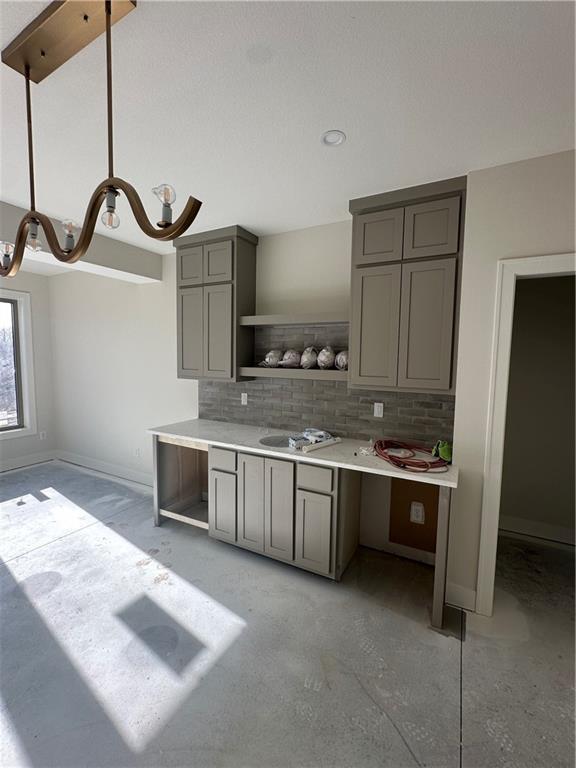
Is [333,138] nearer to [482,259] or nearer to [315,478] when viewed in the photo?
[482,259]

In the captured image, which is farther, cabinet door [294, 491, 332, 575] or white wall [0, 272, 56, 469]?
white wall [0, 272, 56, 469]

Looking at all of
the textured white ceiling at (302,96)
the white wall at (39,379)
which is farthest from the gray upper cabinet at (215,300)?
the white wall at (39,379)

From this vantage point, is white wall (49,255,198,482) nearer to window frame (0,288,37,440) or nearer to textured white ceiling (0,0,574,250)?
window frame (0,288,37,440)

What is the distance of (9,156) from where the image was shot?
1999 mm

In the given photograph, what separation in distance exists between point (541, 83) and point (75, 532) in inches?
166

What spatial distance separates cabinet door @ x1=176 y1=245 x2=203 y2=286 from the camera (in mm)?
3145

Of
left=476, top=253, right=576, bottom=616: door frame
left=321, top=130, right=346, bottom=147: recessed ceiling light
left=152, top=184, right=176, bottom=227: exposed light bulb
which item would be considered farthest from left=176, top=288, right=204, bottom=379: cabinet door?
left=476, top=253, right=576, bottom=616: door frame

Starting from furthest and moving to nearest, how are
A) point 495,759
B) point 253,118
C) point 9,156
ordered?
point 9,156 → point 253,118 → point 495,759

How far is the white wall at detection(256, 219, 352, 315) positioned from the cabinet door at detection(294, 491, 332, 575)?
155 centimetres

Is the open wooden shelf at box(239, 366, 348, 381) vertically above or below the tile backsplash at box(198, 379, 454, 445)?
above

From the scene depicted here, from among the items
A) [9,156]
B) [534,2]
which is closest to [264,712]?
[534,2]

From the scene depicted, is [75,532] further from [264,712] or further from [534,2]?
[534,2]

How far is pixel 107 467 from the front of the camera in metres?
4.47

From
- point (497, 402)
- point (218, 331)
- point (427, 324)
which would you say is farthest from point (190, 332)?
point (497, 402)
